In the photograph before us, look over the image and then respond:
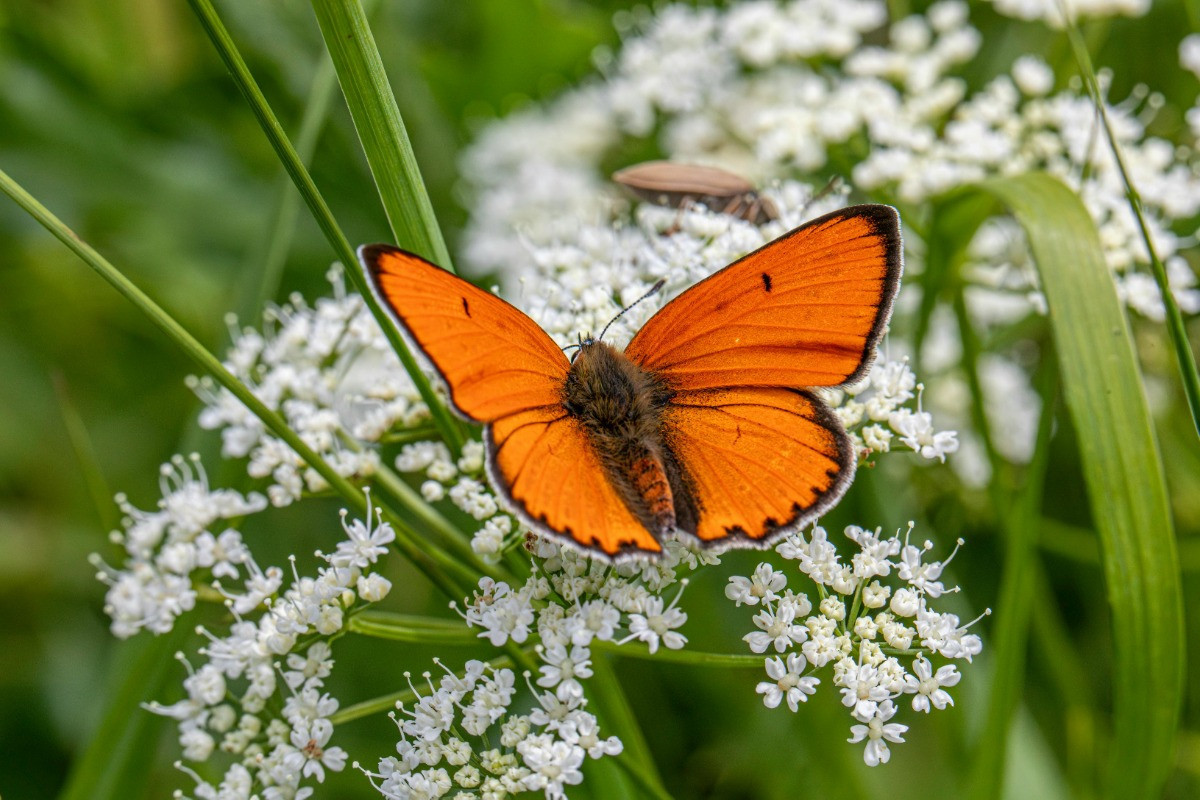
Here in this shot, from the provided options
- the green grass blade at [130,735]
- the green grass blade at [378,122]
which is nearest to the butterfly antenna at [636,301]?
the green grass blade at [378,122]

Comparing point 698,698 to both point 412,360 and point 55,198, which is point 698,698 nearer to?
point 412,360

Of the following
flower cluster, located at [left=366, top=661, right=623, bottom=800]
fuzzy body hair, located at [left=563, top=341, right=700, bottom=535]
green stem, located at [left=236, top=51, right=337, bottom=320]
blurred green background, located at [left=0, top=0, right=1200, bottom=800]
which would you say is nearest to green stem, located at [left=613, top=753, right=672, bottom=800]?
flower cluster, located at [left=366, top=661, right=623, bottom=800]

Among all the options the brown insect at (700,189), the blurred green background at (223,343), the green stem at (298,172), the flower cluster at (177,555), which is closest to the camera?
the green stem at (298,172)

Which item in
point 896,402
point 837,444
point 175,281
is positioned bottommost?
point 837,444

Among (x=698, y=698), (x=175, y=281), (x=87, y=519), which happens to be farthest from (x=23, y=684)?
(x=698, y=698)

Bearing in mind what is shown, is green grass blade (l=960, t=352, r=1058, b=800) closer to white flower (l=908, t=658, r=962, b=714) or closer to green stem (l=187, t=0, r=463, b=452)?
white flower (l=908, t=658, r=962, b=714)

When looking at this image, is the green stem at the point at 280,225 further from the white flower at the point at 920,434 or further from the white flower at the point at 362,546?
the white flower at the point at 920,434

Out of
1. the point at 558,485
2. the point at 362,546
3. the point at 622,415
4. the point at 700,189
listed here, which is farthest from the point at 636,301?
the point at 362,546
